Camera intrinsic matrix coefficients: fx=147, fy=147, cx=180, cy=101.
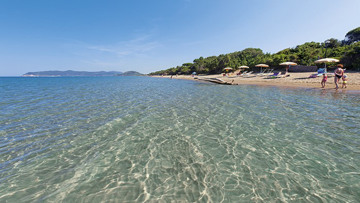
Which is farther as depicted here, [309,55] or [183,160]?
[309,55]

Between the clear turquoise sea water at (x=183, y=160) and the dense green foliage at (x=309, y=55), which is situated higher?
the dense green foliage at (x=309, y=55)

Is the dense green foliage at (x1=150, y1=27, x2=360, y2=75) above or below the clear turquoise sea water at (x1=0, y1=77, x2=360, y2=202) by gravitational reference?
above

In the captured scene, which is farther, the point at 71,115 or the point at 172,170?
the point at 71,115

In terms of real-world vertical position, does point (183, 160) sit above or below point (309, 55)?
below

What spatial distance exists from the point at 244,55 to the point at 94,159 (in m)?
81.2

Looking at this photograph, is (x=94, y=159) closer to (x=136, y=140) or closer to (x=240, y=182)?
(x=136, y=140)

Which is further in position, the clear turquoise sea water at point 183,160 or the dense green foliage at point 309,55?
the dense green foliage at point 309,55

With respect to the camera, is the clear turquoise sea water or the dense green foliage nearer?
the clear turquoise sea water

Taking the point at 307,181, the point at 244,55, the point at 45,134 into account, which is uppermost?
the point at 244,55

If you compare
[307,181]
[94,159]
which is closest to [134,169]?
[94,159]

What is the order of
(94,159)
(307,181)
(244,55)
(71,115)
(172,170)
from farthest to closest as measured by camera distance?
1. (244,55)
2. (71,115)
3. (94,159)
4. (172,170)
5. (307,181)

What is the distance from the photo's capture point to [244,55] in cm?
7381

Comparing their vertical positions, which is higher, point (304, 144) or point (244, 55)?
point (244, 55)

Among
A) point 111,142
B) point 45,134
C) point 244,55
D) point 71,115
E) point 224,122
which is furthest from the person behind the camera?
point 244,55
